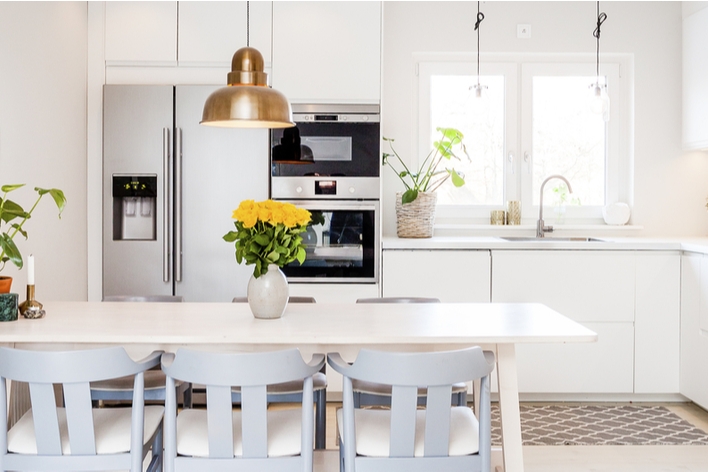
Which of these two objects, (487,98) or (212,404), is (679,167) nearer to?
(487,98)

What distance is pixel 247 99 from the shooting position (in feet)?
7.61

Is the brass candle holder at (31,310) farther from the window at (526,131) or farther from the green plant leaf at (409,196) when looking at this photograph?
the window at (526,131)

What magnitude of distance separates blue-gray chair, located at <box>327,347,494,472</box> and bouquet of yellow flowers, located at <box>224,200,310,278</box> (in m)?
0.47

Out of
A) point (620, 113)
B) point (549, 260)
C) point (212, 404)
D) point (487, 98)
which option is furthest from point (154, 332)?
point (620, 113)

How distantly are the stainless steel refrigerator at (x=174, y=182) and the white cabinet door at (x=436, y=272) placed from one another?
0.87 m

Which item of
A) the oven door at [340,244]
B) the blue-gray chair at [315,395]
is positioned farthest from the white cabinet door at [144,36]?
the blue-gray chair at [315,395]

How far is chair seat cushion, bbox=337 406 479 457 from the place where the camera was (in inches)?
83.0

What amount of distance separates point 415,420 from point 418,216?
7.91 ft

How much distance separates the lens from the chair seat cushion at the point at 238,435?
83.1 inches

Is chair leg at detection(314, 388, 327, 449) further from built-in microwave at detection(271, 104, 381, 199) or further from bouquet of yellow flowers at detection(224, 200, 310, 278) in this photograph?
built-in microwave at detection(271, 104, 381, 199)

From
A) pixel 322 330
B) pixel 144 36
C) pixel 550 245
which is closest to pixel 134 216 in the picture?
pixel 144 36

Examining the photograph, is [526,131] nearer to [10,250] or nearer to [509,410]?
[509,410]

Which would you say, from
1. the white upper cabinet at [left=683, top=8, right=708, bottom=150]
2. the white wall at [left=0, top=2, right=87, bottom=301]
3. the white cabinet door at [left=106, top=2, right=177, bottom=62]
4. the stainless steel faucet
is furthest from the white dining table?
the white upper cabinet at [left=683, top=8, right=708, bottom=150]

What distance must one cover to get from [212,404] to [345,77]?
8.30ft
